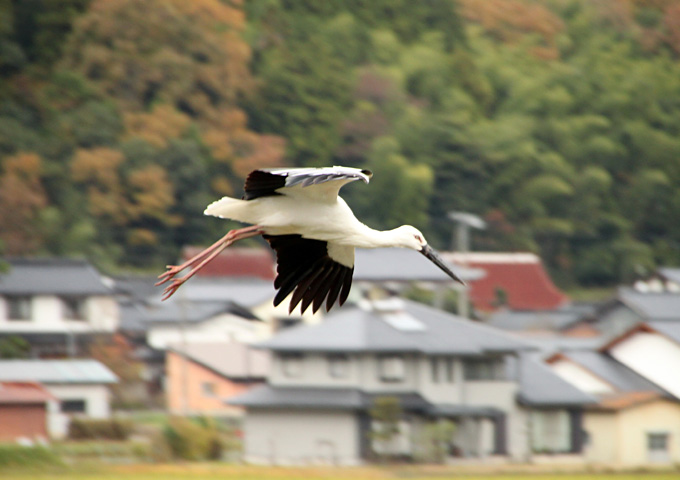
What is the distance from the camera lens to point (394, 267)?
35.7m

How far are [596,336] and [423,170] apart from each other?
1074 cm

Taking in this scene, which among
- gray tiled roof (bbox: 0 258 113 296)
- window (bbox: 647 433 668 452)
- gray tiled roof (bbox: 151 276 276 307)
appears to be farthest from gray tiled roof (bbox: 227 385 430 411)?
gray tiled roof (bbox: 0 258 113 296)

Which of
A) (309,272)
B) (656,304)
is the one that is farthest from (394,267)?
(309,272)

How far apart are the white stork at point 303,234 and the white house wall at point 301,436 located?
44.8 ft

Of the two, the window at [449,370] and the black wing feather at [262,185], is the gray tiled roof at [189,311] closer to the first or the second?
the window at [449,370]

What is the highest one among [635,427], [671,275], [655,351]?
[671,275]

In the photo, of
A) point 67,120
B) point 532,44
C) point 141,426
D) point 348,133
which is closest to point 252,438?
point 141,426

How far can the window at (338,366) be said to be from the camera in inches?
1012

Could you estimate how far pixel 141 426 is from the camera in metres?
28.7

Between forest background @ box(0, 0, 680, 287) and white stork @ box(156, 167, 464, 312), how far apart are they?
102 feet

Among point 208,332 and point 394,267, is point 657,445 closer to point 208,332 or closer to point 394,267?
point 394,267

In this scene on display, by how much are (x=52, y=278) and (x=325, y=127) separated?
63.4 ft

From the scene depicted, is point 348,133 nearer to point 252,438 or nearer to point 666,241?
point 666,241

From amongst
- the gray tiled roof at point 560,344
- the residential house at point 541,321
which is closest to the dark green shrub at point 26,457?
the gray tiled roof at point 560,344
